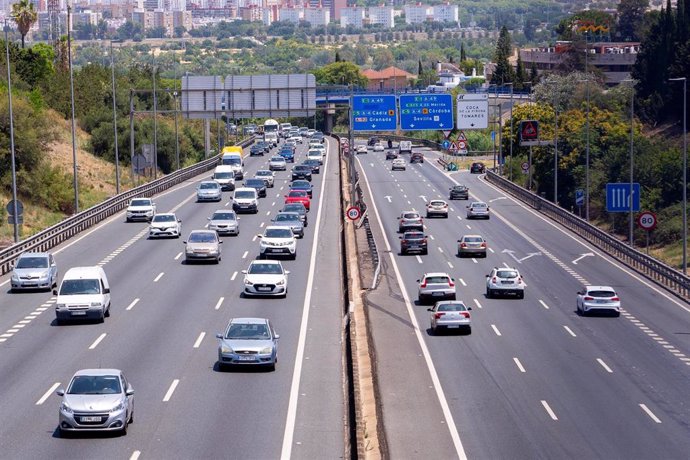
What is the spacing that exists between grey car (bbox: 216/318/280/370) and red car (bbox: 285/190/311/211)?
42.3 metres

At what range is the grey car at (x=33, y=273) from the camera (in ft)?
156

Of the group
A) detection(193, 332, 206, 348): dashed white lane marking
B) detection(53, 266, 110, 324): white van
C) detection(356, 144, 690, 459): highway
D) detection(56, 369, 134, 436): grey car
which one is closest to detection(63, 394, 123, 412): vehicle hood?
detection(56, 369, 134, 436): grey car

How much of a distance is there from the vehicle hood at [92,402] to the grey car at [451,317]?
17.7 meters

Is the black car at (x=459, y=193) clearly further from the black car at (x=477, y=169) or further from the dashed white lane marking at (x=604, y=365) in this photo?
the dashed white lane marking at (x=604, y=365)

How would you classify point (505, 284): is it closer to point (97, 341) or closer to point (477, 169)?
point (97, 341)

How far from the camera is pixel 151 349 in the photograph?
123ft

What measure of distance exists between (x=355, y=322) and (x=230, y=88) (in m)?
54.7

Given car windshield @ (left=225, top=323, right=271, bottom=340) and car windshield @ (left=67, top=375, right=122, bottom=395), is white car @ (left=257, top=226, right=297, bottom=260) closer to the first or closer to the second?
car windshield @ (left=225, top=323, right=271, bottom=340)

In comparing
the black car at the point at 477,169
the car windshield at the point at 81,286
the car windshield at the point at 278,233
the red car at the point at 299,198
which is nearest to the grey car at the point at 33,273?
the car windshield at the point at 81,286

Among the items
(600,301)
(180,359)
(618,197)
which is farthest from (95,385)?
(618,197)

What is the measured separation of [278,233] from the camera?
5803 centimetres

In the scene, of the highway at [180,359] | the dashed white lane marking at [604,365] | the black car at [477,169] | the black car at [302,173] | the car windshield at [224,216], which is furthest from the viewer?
the black car at [477,169]

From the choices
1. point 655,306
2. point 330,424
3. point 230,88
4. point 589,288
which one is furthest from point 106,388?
point 230,88

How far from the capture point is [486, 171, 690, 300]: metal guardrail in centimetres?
5512
